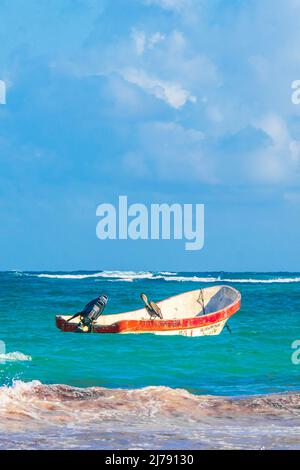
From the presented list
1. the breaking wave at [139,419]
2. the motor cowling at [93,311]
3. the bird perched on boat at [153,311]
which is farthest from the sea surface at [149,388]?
the bird perched on boat at [153,311]

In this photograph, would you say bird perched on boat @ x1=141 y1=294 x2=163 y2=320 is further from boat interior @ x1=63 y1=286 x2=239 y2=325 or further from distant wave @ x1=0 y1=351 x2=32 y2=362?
distant wave @ x1=0 y1=351 x2=32 y2=362

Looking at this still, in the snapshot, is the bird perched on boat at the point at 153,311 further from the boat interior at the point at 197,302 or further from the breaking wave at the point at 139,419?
the breaking wave at the point at 139,419

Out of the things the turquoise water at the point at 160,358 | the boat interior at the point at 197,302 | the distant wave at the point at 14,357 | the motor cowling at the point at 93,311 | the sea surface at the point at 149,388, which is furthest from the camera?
the boat interior at the point at 197,302

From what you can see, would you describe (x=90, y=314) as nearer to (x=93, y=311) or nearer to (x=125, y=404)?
(x=93, y=311)

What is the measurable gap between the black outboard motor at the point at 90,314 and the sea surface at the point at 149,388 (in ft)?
1.66

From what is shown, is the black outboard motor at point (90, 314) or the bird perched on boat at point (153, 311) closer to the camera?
the black outboard motor at point (90, 314)

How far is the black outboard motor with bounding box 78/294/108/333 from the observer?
76.1ft

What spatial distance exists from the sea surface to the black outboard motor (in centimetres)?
51

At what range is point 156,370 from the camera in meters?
20.3

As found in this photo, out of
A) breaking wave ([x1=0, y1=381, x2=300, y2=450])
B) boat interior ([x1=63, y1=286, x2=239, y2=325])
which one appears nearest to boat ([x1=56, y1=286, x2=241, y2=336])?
boat interior ([x1=63, y1=286, x2=239, y2=325])

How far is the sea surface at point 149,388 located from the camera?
1043cm

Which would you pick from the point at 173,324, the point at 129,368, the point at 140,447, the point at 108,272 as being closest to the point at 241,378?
the point at 129,368

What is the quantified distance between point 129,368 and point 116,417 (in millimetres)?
8137
